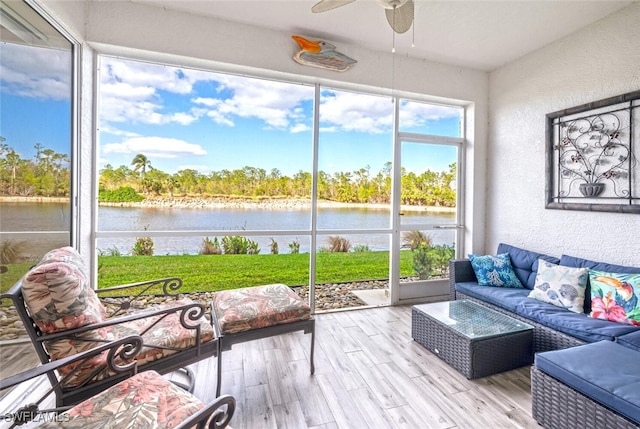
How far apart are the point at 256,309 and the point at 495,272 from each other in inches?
101

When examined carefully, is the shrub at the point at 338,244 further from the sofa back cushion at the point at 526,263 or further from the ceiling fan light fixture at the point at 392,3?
the ceiling fan light fixture at the point at 392,3

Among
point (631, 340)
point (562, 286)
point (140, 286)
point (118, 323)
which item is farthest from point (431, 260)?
point (118, 323)

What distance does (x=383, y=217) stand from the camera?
143 inches

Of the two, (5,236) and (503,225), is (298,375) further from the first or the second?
(503,225)

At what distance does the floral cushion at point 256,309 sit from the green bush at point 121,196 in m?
1.34

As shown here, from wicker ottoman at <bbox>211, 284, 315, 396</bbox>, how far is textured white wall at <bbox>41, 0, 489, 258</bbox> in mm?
1497

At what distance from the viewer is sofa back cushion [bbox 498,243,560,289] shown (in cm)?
302

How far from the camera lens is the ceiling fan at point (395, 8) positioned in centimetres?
195

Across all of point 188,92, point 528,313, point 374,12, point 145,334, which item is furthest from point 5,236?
point 528,313

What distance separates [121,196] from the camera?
2775 mm

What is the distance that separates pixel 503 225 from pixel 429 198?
3.15 ft

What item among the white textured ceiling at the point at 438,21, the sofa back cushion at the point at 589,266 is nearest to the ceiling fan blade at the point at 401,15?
the white textured ceiling at the point at 438,21

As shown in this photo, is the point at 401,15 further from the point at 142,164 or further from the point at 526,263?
the point at 526,263

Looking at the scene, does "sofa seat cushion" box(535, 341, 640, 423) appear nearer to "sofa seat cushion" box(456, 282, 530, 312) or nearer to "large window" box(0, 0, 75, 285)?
"sofa seat cushion" box(456, 282, 530, 312)
